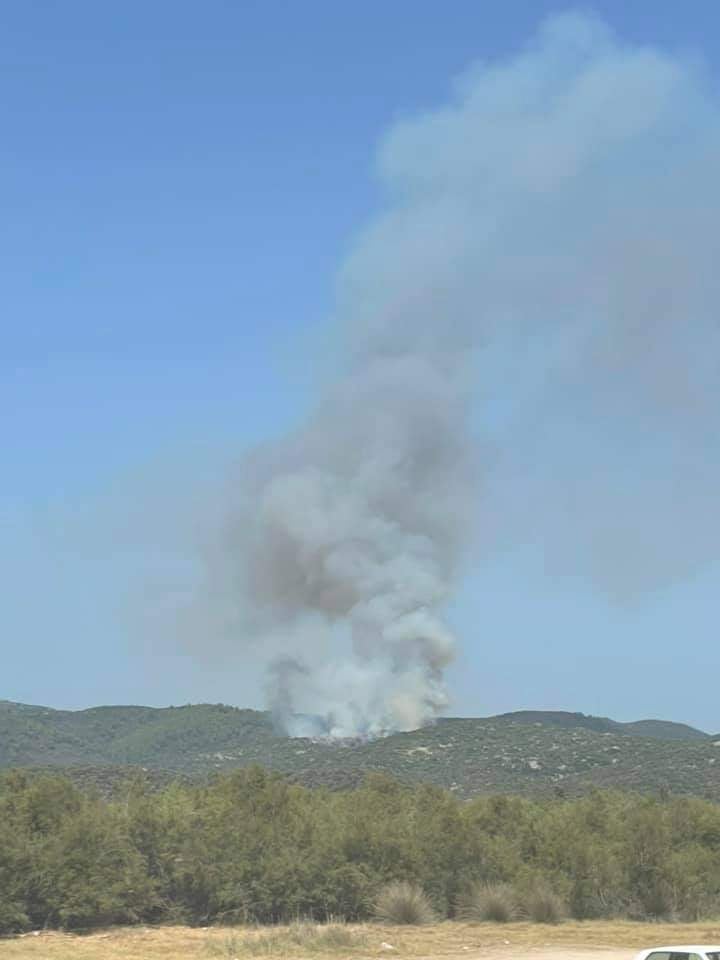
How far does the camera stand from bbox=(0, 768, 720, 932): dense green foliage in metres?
33.4

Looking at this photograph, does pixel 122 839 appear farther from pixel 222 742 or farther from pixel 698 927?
pixel 222 742

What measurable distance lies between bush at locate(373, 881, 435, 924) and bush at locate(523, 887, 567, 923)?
8.48 feet

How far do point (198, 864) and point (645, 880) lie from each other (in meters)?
12.7

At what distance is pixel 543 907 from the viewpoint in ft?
114

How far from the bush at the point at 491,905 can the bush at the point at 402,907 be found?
1.27 m

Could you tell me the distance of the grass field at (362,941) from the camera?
28.6 metres

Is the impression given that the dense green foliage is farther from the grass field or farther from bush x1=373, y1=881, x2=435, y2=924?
the grass field

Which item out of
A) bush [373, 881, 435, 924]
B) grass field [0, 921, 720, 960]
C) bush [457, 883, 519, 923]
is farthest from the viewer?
bush [457, 883, 519, 923]

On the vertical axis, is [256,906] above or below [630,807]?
below

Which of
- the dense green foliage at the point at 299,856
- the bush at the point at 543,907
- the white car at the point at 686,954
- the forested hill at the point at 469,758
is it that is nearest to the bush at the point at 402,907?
the dense green foliage at the point at 299,856

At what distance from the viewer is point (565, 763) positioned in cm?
12225

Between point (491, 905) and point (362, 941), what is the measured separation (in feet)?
19.6

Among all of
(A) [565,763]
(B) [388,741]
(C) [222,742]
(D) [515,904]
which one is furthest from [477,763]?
(D) [515,904]

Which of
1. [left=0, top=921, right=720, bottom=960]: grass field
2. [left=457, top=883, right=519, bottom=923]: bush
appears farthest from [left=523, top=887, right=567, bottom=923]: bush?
[left=0, top=921, right=720, bottom=960]: grass field
